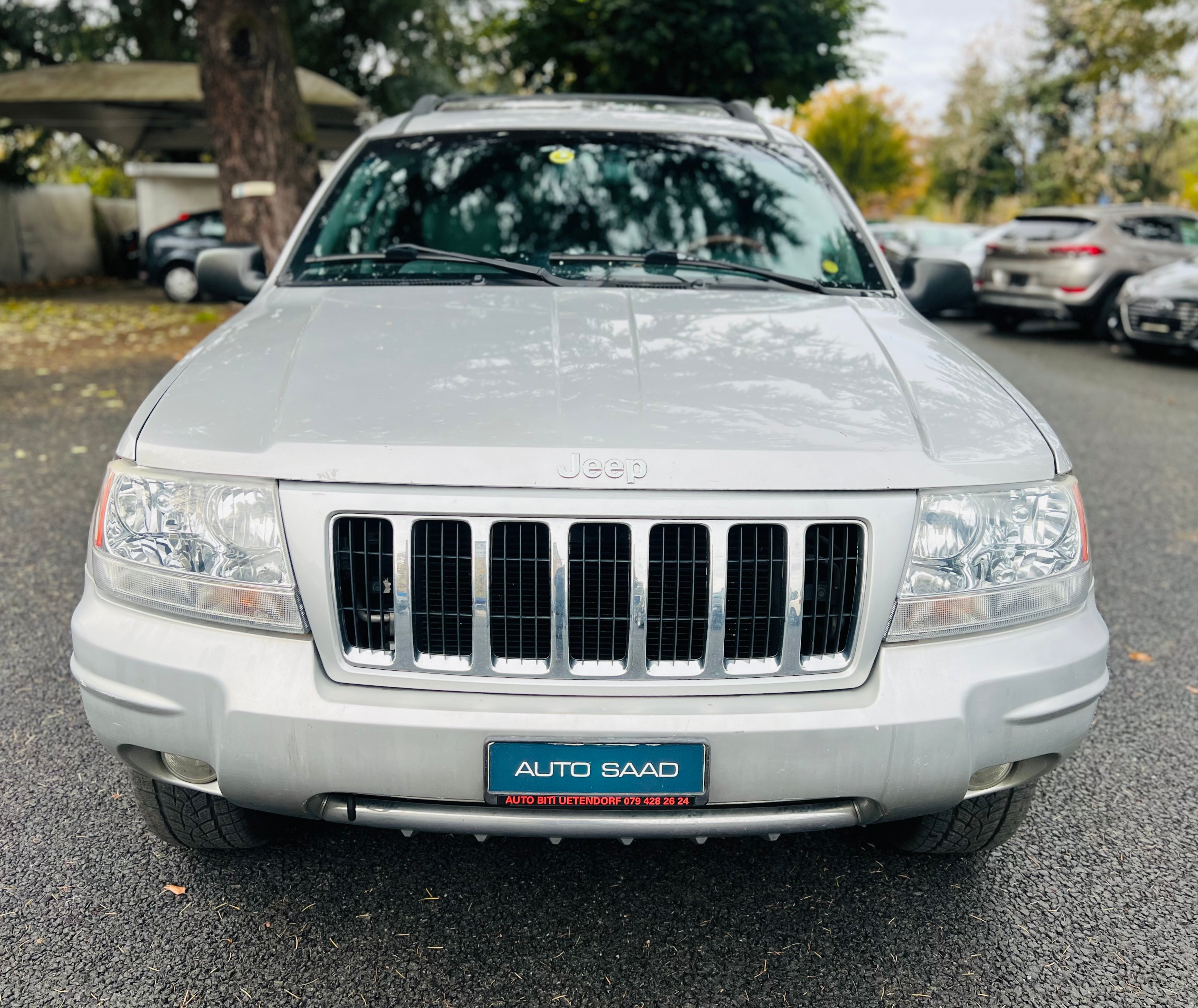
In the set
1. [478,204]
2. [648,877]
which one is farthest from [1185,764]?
[478,204]

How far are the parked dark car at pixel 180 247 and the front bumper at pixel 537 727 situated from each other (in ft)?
51.2

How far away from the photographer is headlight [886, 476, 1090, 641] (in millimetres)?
2045

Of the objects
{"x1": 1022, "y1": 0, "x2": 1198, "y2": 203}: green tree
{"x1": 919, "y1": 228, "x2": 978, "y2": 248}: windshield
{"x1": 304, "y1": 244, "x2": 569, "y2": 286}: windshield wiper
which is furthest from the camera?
{"x1": 1022, "y1": 0, "x2": 1198, "y2": 203}: green tree

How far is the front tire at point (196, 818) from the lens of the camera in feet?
7.65

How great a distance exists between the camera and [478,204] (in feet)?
11.5

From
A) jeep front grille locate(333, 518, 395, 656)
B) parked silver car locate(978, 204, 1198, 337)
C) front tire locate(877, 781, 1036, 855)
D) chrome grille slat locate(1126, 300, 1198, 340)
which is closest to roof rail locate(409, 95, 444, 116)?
jeep front grille locate(333, 518, 395, 656)

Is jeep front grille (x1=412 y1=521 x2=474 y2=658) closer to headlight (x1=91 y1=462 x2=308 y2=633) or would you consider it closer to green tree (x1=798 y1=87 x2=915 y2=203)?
headlight (x1=91 y1=462 x2=308 y2=633)

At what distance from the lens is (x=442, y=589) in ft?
6.50

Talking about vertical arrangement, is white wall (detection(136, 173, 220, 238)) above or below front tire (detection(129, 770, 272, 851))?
below

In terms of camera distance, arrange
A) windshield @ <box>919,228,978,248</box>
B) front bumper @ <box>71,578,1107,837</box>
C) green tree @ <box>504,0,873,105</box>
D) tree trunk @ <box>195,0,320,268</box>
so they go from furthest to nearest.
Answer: windshield @ <box>919,228,978,248</box> < green tree @ <box>504,0,873,105</box> < tree trunk @ <box>195,0,320,268</box> < front bumper @ <box>71,578,1107,837</box>

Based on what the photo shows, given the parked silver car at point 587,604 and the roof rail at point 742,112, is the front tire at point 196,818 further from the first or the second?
the roof rail at point 742,112

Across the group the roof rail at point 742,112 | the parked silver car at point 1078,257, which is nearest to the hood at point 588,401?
the roof rail at point 742,112

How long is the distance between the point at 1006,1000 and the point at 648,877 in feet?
2.68

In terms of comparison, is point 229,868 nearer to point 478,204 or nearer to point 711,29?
point 478,204
